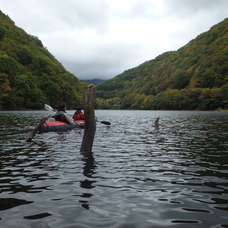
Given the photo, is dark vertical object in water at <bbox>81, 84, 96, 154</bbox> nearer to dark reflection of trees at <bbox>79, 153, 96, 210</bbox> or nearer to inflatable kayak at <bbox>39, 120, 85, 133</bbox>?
dark reflection of trees at <bbox>79, 153, 96, 210</bbox>

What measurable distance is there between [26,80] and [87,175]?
298ft

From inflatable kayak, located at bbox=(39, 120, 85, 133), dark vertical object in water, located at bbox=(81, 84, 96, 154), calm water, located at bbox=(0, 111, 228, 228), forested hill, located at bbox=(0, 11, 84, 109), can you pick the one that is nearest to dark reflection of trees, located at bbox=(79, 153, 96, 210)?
calm water, located at bbox=(0, 111, 228, 228)

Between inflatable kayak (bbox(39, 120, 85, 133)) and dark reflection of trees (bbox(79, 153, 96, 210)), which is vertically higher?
inflatable kayak (bbox(39, 120, 85, 133))

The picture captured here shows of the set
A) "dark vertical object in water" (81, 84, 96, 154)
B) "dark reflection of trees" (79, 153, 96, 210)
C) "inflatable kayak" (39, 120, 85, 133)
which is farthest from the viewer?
"inflatable kayak" (39, 120, 85, 133)

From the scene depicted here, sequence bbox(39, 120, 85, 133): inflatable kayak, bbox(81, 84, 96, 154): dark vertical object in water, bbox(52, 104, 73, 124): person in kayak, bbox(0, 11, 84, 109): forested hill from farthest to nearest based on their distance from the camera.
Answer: bbox(0, 11, 84, 109): forested hill
bbox(52, 104, 73, 124): person in kayak
bbox(39, 120, 85, 133): inflatable kayak
bbox(81, 84, 96, 154): dark vertical object in water

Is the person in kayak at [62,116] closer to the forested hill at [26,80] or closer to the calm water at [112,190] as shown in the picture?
the calm water at [112,190]

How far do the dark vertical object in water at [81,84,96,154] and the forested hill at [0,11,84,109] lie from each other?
71.5 m

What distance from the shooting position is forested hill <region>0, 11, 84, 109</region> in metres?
79.0

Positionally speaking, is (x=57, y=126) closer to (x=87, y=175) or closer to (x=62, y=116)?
(x=62, y=116)

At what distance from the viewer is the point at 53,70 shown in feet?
403

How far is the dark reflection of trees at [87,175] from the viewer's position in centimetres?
553

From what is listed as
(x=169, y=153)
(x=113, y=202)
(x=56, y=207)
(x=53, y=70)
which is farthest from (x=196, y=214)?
(x=53, y=70)

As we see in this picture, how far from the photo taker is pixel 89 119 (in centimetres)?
1070

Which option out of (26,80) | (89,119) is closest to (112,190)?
(89,119)
